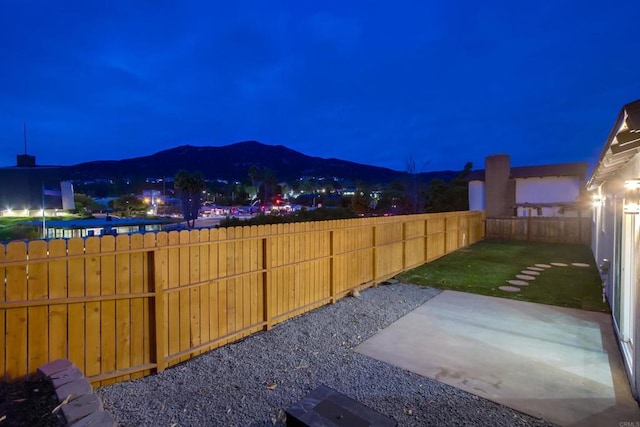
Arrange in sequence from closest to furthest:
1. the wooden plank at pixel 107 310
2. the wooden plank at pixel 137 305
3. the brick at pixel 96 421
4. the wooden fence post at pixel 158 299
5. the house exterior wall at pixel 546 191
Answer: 1. the brick at pixel 96 421
2. the wooden plank at pixel 107 310
3. the wooden plank at pixel 137 305
4. the wooden fence post at pixel 158 299
5. the house exterior wall at pixel 546 191

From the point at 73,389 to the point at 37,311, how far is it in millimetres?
928

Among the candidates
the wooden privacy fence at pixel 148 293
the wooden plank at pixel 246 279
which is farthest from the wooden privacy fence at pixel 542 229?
the wooden plank at pixel 246 279

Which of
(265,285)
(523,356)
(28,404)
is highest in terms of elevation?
(265,285)

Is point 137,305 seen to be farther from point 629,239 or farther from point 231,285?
point 629,239

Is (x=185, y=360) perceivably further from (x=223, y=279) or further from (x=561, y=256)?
(x=561, y=256)

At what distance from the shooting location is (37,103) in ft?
433

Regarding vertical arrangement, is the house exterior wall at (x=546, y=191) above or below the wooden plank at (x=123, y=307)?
above

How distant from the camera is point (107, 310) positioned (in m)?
3.43

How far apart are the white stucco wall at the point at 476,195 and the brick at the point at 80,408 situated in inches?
1069

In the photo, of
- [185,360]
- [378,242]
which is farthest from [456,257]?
[185,360]

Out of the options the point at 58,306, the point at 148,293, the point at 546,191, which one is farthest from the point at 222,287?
the point at 546,191

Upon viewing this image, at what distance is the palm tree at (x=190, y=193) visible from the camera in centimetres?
3642

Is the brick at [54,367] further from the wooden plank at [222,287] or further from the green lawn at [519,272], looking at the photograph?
the green lawn at [519,272]

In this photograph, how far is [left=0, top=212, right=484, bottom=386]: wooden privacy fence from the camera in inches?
118
